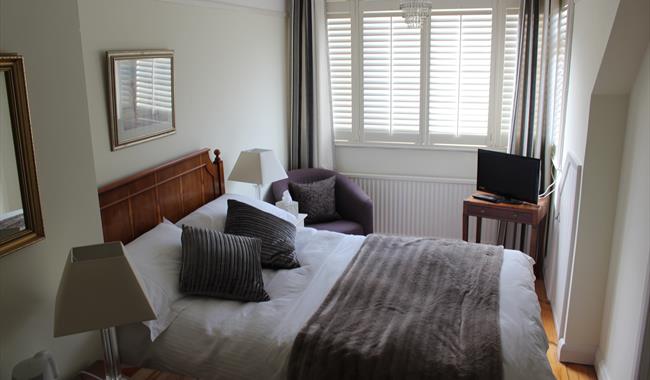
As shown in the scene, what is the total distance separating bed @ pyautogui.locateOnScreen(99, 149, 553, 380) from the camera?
256 centimetres

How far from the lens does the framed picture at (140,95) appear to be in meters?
2.97

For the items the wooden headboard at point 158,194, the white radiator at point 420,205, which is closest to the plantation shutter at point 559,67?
the white radiator at point 420,205

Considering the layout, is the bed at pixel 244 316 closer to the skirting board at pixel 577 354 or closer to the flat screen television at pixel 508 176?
the skirting board at pixel 577 354

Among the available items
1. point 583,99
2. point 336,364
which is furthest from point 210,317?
point 583,99

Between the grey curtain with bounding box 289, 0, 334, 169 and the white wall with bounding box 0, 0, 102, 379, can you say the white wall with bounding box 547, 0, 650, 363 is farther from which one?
the white wall with bounding box 0, 0, 102, 379

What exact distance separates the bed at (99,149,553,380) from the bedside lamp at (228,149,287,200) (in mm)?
520

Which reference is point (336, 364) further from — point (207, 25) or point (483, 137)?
point (483, 137)

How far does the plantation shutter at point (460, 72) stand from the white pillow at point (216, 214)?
188cm

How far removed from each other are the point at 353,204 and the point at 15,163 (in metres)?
3.18

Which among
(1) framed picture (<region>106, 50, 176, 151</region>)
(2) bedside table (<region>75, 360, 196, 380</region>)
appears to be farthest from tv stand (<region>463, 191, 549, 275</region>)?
(2) bedside table (<region>75, 360, 196, 380</region>)

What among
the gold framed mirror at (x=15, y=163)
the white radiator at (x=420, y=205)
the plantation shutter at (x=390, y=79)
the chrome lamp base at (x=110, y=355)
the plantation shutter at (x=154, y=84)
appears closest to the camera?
the gold framed mirror at (x=15, y=163)

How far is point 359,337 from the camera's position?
2.59 metres

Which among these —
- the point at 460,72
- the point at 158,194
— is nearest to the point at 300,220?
the point at 158,194

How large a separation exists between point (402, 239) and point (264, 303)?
121 centimetres
